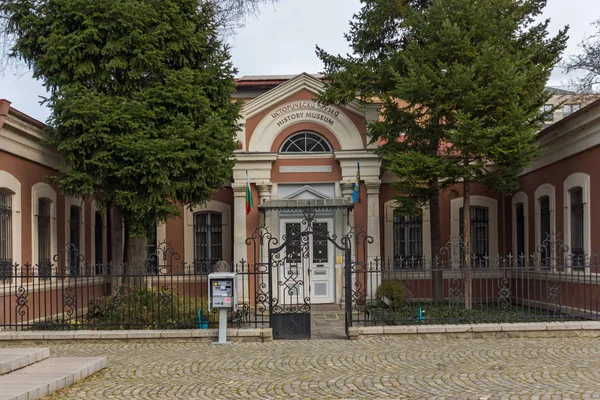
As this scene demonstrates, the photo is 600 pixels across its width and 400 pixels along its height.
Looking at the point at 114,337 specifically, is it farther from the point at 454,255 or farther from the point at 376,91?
the point at 454,255

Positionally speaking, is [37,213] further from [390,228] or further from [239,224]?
[390,228]

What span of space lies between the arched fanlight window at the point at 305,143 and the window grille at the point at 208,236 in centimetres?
299

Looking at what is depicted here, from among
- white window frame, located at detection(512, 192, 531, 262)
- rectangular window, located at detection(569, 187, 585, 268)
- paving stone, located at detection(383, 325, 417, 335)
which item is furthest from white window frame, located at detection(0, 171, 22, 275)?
white window frame, located at detection(512, 192, 531, 262)

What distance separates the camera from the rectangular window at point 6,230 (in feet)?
41.0

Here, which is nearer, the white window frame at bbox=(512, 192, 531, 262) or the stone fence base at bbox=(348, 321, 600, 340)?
the stone fence base at bbox=(348, 321, 600, 340)

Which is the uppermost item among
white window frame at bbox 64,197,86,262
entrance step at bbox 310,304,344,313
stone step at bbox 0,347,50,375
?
white window frame at bbox 64,197,86,262

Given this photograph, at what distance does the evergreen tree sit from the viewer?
12.6m

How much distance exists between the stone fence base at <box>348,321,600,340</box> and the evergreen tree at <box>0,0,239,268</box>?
489 centimetres

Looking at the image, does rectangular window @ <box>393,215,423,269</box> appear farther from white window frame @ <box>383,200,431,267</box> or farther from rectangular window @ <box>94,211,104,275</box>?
rectangular window @ <box>94,211,104,275</box>

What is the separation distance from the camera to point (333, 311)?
16156 millimetres

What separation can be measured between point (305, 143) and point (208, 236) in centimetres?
399

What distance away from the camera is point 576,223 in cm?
1465

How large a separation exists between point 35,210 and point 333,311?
7412mm

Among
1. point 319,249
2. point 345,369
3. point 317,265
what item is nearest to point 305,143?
point 319,249
